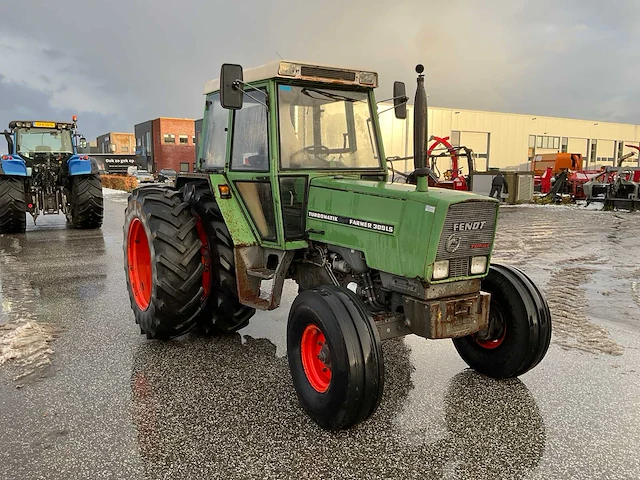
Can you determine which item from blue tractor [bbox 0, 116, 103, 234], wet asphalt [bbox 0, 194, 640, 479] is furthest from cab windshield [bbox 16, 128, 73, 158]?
wet asphalt [bbox 0, 194, 640, 479]

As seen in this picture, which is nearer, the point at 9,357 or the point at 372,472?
the point at 372,472

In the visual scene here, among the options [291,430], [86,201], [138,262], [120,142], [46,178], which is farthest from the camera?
[120,142]

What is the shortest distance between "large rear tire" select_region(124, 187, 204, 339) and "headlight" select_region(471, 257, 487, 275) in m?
2.23

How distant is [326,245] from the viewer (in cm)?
399

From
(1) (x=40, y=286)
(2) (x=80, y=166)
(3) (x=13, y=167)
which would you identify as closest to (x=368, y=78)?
(1) (x=40, y=286)

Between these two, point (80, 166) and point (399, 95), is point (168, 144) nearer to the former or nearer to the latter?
point (80, 166)

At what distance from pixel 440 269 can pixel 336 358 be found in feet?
2.73

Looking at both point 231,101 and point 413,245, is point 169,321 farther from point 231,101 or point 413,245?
point 413,245

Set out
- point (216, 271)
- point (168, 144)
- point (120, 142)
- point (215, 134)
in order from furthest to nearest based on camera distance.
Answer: point (120, 142), point (168, 144), point (215, 134), point (216, 271)

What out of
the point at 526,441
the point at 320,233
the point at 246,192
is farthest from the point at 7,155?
the point at 526,441

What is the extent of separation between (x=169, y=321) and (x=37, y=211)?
368 inches

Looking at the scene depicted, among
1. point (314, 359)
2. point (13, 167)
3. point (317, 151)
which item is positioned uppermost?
point (317, 151)

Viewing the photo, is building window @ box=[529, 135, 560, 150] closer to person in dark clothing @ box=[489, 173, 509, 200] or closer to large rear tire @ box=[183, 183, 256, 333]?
person in dark clothing @ box=[489, 173, 509, 200]

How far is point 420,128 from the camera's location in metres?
3.20
